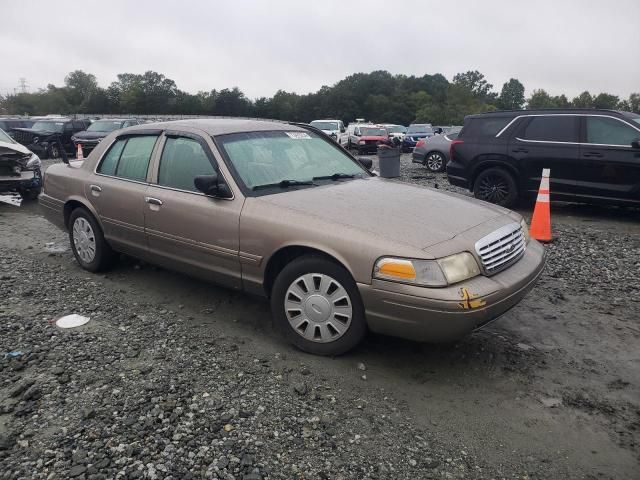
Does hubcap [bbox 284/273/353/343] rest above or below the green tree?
below

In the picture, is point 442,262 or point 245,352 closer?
point 442,262

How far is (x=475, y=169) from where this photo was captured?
9062 mm

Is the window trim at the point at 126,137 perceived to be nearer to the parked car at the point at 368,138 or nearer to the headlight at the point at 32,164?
the headlight at the point at 32,164

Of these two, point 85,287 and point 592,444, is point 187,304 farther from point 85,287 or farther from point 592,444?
point 592,444

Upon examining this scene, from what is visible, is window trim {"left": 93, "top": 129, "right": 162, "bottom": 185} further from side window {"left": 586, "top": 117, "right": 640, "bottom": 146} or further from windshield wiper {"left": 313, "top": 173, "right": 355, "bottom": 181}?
side window {"left": 586, "top": 117, "right": 640, "bottom": 146}

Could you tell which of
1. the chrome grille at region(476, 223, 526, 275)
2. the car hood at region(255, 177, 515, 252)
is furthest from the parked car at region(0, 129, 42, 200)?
the chrome grille at region(476, 223, 526, 275)

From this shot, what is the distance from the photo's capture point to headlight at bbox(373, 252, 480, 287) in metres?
3.01

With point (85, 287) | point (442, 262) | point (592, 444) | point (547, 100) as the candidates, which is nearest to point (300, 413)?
point (442, 262)

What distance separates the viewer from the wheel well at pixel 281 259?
3.46 meters

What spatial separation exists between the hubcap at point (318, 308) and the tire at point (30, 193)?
781cm

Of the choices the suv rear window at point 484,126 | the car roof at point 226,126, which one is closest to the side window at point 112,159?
the car roof at point 226,126

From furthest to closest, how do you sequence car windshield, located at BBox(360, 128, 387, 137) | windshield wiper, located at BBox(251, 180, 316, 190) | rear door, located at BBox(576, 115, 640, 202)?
1. car windshield, located at BBox(360, 128, 387, 137)
2. rear door, located at BBox(576, 115, 640, 202)
3. windshield wiper, located at BBox(251, 180, 316, 190)

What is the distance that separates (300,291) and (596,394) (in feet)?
6.39

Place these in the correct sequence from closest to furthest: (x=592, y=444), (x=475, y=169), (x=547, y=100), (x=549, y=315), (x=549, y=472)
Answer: (x=549, y=472), (x=592, y=444), (x=549, y=315), (x=475, y=169), (x=547, y=100)
